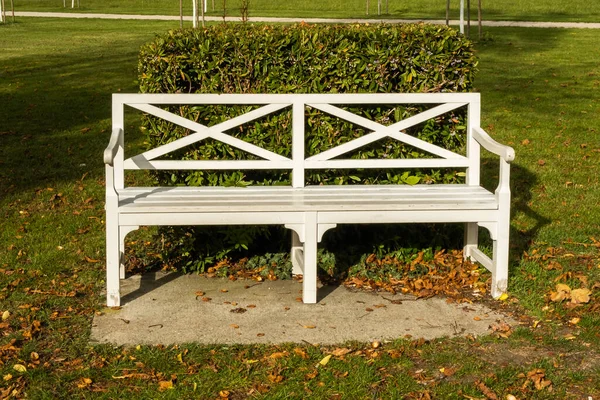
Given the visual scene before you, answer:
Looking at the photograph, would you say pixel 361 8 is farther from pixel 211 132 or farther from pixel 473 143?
pixel 211 132

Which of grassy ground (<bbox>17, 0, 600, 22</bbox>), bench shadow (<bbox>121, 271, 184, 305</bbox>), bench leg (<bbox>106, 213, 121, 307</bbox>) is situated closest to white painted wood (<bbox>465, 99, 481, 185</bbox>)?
bench shadow (<bbox>121, 271, 184, 305</bbox>)

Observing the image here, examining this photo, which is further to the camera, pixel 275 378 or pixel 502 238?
pixel 502 238

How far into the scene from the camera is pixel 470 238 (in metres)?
6.35

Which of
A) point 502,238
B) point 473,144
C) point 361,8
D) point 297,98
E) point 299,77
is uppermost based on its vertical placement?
point 361,8

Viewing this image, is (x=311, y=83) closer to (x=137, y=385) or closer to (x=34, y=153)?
(x=137, y=385)

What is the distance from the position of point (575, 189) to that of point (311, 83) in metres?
3.24

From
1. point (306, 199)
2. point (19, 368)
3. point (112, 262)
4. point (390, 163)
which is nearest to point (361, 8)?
point (390, 163)

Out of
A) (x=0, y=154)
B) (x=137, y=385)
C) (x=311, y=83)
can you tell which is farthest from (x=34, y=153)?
(x=137, y=385)

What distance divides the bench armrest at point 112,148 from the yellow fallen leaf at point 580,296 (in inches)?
109

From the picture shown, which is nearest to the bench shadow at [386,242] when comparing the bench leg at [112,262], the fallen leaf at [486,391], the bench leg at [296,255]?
the bench leg at [296,255]

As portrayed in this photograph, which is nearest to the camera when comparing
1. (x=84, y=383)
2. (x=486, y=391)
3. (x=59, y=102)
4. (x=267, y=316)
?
(x=486, y=391)

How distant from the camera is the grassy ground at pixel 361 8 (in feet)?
92.0

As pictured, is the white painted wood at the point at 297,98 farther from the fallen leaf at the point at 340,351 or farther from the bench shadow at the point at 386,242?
the fallen leaf at the point at 340,351

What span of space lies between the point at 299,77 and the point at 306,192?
86cm
